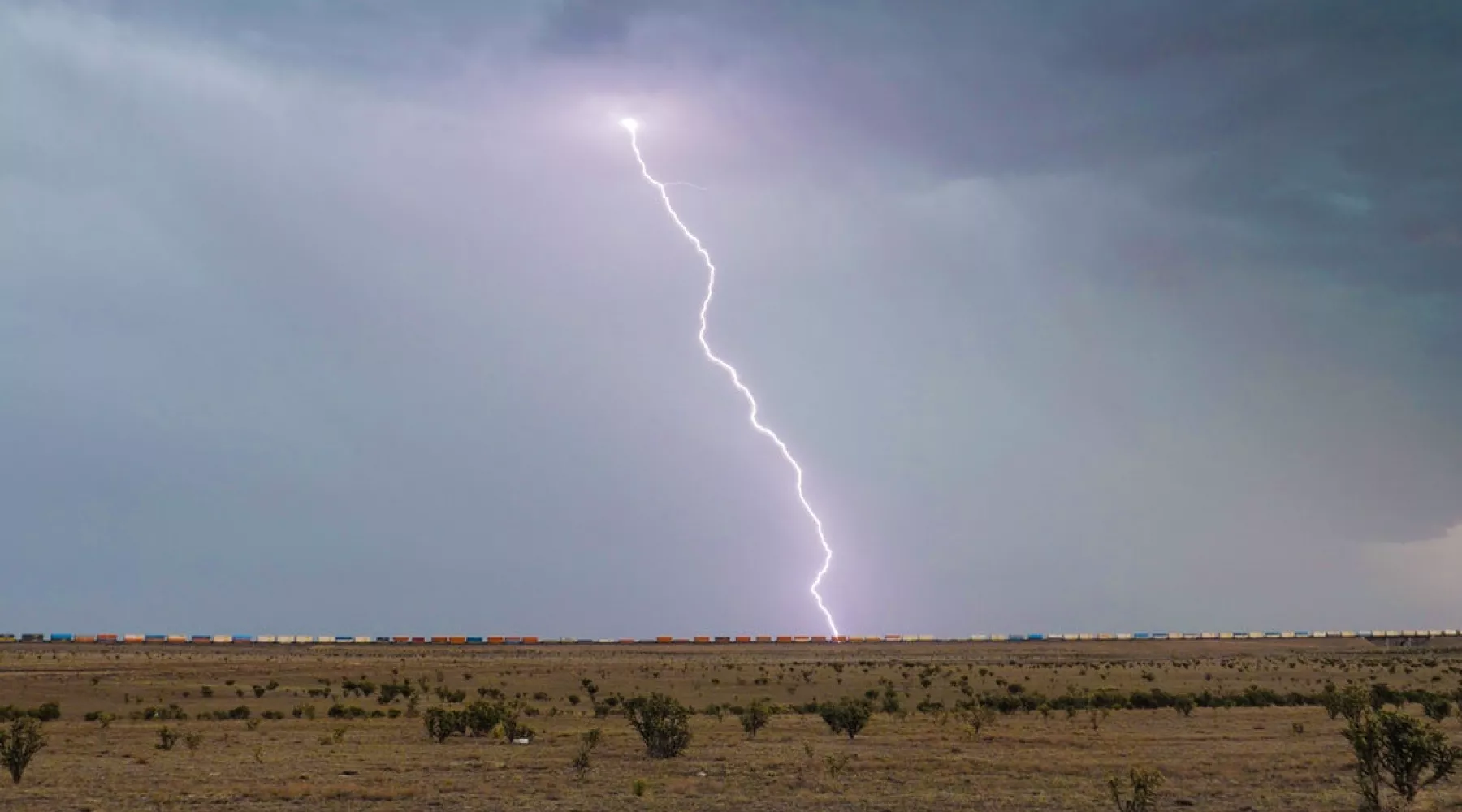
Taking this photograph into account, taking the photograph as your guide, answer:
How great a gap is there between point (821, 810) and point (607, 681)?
50.2 m

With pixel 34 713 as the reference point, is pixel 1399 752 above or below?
above

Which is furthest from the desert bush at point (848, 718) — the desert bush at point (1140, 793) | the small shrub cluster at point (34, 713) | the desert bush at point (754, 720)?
the small shrub cluster at point (34, 713)

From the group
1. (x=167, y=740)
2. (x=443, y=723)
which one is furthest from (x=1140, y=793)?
(x=167, y=740)

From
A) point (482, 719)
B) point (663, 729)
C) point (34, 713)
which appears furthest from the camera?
point (34, 713)

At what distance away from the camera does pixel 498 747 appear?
104 feet

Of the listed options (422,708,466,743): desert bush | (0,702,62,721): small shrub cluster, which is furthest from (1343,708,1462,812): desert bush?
(0,702,62,721): small shrub cluster

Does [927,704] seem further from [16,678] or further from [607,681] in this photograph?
[16,678]

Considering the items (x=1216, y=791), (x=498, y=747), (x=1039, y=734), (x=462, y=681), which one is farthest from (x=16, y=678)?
(x=1216, y=791)

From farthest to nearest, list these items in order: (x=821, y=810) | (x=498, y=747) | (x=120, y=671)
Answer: (x=120, y=671)
(x=498, y=747)
(x=821, y=810)

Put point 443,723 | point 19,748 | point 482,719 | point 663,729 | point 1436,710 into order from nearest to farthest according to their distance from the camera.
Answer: point 19,748, point 663,729, point 443,723, point 482,719, point 1436,710

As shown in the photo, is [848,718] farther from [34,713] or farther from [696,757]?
[34,713]

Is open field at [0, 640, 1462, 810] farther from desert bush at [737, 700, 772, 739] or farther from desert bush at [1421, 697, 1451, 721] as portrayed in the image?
desert bush at [1421, 697, 1451, 721]

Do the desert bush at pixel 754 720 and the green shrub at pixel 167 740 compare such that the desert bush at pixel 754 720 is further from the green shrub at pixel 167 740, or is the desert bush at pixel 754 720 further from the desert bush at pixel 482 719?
the green shrub at pixel 167 740

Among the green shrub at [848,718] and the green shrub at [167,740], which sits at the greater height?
the green shrub at [848,718]
